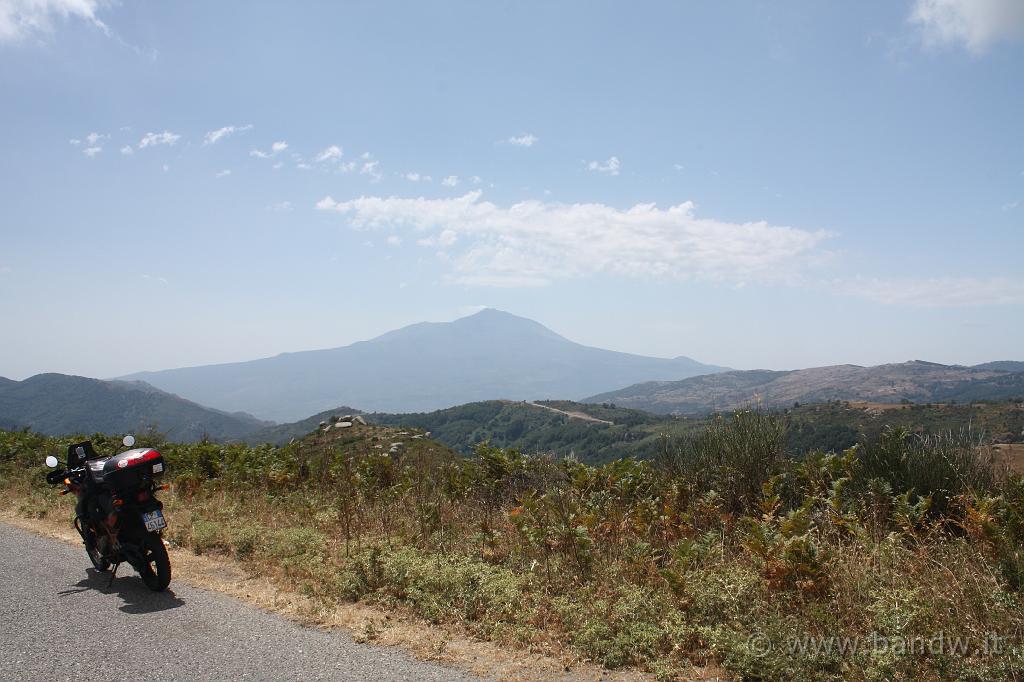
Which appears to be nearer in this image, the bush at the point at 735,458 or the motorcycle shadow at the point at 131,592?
the motorcycle shadow at the point at 131,592

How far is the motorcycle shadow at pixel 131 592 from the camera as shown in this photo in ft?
16.8

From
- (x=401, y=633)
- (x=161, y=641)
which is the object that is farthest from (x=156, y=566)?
(x=401, y=633)

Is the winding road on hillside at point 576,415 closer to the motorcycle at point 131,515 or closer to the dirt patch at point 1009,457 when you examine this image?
the dirt patch at point 1009,457

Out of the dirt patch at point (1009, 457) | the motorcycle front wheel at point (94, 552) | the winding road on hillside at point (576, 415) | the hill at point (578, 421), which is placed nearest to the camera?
the motorcycle front wheel at point (94, 552)

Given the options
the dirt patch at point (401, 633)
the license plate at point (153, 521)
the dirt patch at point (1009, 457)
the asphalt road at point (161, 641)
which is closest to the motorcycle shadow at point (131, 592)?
the asphalt road at point (161, 641)

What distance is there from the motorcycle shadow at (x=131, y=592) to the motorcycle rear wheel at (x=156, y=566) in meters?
0.09

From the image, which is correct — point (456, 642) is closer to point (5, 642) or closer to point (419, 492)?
point (5, 642)

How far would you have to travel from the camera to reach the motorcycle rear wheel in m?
5.48

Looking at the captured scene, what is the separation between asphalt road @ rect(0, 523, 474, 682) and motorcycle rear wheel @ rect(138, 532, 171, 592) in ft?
0.32

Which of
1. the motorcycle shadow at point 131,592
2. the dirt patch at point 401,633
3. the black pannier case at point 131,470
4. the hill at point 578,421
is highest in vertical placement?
the black pannier case at point 131,470

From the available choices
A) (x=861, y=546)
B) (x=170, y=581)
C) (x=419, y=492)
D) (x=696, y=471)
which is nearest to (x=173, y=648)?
(x=170, y=581)

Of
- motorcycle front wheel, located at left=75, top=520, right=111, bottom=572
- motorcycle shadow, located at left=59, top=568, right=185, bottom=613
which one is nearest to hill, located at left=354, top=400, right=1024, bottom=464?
motorcycle front wheel, located at left=75, top=520, right=111, bottom=572

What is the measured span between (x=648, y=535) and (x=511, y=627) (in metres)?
2.22

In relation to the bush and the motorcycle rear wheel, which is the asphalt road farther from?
the bush
